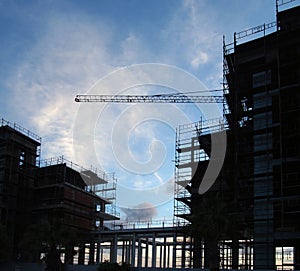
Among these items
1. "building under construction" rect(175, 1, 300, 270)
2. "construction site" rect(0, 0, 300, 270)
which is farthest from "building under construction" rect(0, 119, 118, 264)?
"building under construction" rect(175, 1, 300, 270)

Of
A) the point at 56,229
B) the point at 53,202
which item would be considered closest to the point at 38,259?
the point at 53,202

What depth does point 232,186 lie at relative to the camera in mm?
62906

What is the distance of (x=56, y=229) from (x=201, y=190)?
20483 millimetres

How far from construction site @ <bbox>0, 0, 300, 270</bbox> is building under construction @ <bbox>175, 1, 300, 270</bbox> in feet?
0.40

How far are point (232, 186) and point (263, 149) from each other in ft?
23.3

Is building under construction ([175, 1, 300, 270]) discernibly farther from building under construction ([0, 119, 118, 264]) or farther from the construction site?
building under construction ([0, 119, 118, 264])

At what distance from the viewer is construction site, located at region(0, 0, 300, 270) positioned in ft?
179

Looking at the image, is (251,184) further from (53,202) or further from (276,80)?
(53,202)

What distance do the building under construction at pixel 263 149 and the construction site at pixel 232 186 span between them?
0.40 feet

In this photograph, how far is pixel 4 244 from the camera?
64.1 meters

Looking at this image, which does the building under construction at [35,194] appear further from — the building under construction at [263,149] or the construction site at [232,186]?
the building under construction at [263,149]

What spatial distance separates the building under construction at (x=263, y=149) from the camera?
55062 mm

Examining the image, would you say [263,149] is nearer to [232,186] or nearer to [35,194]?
[232,186]

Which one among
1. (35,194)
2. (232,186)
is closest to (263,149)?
(232,186)
